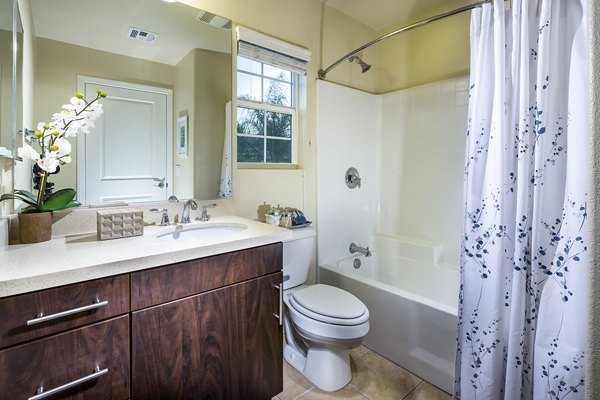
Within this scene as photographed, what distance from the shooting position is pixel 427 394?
5.37ft

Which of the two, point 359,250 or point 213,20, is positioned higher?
point 213,20

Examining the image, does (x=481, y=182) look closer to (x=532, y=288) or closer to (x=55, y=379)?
(x=532, y=288)

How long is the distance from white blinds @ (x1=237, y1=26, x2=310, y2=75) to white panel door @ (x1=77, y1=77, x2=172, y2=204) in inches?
23.0

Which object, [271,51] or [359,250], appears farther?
[359,250]

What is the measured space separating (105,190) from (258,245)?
0.79 m

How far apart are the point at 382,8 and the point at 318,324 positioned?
2.41m

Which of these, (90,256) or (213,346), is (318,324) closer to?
(213,346)

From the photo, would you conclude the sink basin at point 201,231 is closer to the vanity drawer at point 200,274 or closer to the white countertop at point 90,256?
the white countertop at point 90,256

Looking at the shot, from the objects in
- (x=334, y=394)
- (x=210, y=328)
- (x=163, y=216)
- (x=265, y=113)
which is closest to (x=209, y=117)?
(x=265, y=113)

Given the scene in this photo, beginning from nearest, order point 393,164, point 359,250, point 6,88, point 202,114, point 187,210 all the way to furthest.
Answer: point 6,88 → point 187,210 → point 202,114 → point 359,250 → point 393,164

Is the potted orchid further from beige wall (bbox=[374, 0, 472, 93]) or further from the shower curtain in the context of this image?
beige wall (bbox=[374, 0, 472, 93])

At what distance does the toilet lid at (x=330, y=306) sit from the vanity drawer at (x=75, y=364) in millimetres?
895

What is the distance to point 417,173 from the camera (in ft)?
8.50

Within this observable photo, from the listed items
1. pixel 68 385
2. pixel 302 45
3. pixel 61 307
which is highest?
pixel 302 45
